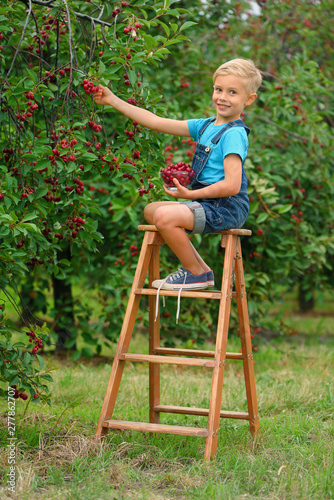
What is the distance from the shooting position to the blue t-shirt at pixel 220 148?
2609 mm

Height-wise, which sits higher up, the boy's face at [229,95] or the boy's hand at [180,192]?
the boy's face at [229,95]

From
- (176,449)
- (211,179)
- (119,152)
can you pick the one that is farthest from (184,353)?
(119,152)

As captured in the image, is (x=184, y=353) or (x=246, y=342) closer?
(x=246, y=342)

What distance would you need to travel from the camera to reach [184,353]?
3.13 meters

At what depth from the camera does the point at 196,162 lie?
2.79 m

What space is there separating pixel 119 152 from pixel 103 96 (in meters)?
0.25

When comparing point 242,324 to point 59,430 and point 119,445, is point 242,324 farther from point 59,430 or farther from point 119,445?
point 59,430

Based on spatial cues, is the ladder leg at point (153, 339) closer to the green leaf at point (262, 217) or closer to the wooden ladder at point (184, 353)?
the wooden ladder at point (184, 353)

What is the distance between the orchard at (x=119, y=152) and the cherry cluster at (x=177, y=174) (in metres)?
0.17

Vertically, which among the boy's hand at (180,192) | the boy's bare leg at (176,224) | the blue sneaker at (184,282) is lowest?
the blue sneaker at (184,282)

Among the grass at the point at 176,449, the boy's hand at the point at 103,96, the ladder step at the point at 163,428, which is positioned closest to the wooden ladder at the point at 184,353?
the ladder step at the point at 163,428

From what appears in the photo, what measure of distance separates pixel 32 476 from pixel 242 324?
3.90 ft

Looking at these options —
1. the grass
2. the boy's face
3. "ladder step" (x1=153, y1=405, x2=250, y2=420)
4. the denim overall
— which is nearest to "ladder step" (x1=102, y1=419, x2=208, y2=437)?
the grass

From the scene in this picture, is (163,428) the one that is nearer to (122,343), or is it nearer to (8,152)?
(122,343)
